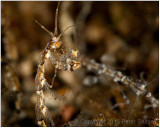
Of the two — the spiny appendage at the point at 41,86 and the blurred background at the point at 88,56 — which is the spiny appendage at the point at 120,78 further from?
the spiny appendage at the point at 41,86

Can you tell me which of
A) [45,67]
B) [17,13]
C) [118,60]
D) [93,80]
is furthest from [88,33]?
[45,67]

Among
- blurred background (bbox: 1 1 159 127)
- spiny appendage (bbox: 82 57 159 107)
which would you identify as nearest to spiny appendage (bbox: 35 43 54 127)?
blurred background (bbox: 1 1 159 127)

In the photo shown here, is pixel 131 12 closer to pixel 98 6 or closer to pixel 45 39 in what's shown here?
pixel 98 6

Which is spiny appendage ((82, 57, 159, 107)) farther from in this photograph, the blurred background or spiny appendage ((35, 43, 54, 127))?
spiny appendage ((35, 43, 54, 127))

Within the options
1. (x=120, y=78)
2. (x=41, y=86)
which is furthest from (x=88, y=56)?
(x=41, y=86)

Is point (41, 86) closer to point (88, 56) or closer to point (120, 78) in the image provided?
point (120, 78)

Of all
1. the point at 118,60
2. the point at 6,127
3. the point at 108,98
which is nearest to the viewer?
the point at 6,127
